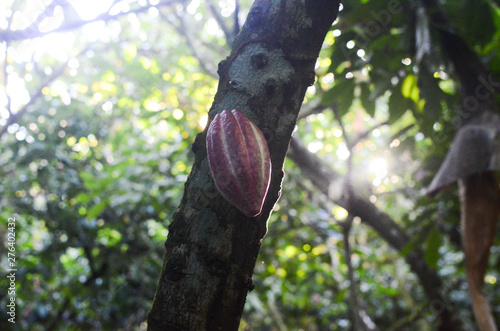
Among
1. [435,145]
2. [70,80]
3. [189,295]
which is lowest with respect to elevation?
[189,295]

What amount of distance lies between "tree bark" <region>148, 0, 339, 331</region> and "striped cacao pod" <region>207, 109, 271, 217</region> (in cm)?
2

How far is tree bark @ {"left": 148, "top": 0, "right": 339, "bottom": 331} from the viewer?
0.50 metres

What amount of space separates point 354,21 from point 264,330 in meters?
3.72

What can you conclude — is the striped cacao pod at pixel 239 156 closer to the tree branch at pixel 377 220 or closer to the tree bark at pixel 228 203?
the tree bark at pixel 228 203

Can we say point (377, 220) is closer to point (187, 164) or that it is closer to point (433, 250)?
point (433, 250)

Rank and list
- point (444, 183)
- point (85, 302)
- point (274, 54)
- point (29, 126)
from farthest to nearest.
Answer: point (85, 302) < point (29, 126) < point (444, 183) < point (274, 54)

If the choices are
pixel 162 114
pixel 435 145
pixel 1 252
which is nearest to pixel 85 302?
pixel 1 252

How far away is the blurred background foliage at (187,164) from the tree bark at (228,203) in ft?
2.48

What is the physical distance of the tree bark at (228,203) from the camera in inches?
19.6

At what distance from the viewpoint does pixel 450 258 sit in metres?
3.88

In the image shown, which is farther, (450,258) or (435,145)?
(450,258)

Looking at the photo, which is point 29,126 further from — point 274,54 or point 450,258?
point 450,258

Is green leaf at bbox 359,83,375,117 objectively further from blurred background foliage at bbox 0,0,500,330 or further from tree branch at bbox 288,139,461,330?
tree branch at bbox 288,139,461,330

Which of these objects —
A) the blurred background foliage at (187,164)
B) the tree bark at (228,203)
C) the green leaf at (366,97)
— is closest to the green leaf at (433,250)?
the blurred background foliage at (187,164)
